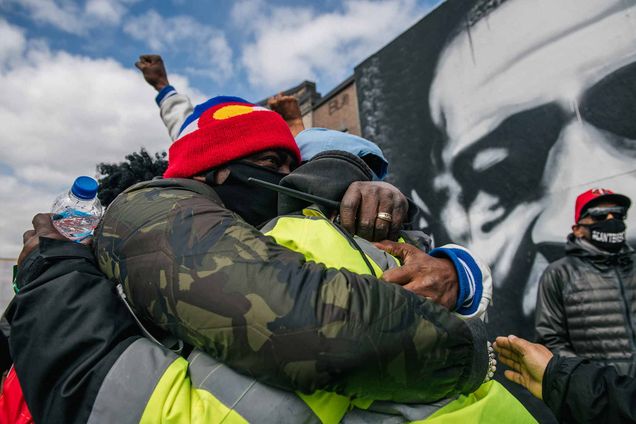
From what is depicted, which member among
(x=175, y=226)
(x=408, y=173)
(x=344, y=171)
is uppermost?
(x=408, y=173)

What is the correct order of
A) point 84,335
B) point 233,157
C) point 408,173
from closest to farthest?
point 84,335 → point 233,157 → point 408,173

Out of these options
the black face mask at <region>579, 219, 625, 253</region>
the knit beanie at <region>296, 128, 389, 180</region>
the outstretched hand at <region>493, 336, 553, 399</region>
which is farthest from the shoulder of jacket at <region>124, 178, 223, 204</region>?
the black face mask at <region>579, 219, 625, 253</region>

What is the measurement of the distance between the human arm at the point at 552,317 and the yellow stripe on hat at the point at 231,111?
8.48 ft

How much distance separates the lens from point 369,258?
981 millimetres

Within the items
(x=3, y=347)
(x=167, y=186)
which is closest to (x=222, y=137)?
(x=167, y=186)

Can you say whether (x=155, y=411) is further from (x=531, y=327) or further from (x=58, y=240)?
(x=531, y=327)

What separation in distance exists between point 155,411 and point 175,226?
1.16 feet

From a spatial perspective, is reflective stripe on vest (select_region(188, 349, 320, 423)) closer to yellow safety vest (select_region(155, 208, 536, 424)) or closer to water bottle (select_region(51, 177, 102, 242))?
yellow safety vest (select_region(155, 208, 536, 424))

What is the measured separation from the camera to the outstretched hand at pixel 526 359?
1.62 metres

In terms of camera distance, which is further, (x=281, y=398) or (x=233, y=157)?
(x=233, y=157)

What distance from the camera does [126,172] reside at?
5.48 feet

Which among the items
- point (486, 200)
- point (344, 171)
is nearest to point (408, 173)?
point (486, 200)

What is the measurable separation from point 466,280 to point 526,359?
0.96 m

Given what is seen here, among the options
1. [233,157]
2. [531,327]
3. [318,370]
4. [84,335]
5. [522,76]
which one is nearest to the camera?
[318,370]
